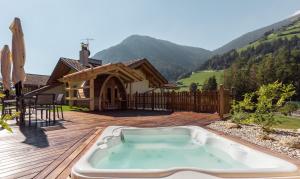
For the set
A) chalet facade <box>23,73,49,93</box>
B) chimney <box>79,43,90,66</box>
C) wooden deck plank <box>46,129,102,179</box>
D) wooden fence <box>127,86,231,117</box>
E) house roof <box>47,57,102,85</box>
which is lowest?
wooden deck plank <box>46,129,102,179</box>

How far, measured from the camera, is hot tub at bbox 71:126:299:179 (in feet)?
9.88

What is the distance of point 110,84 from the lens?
655 inches

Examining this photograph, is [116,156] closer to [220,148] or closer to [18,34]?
[220,148]

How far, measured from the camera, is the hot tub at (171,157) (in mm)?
3012

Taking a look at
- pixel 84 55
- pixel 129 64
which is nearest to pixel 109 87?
pixel 129 64

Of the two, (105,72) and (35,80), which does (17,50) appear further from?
(35,80)

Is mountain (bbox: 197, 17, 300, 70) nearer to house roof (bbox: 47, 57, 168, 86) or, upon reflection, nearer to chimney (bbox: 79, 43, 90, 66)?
house roof (bbox: 47, 57, 168, 86)

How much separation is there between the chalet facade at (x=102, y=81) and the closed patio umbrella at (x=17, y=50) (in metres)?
5.71

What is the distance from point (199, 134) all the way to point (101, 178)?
4406mm

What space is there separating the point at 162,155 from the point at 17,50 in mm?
5209

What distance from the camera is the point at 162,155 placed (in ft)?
20.6

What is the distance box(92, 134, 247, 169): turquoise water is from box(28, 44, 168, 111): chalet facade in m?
7.49

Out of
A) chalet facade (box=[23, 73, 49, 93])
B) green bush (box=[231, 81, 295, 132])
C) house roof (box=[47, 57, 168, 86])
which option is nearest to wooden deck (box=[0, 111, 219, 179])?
green bush (box=[231, 81, 295, 132])

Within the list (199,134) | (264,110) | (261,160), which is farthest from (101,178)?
(264,110)
